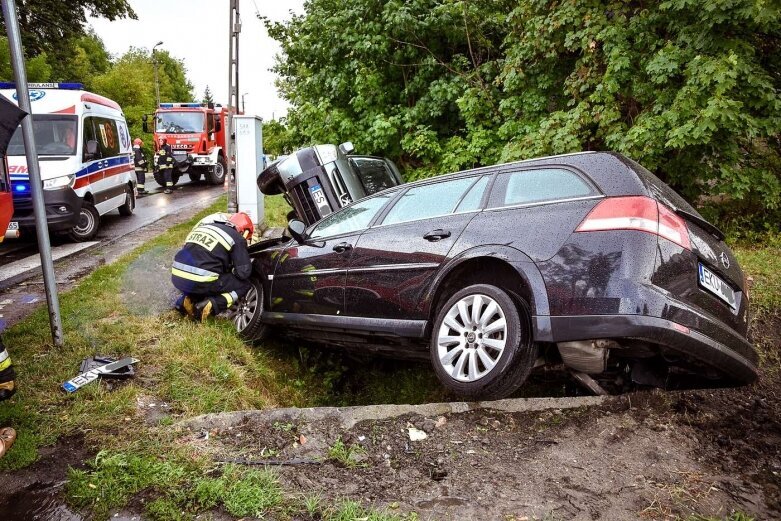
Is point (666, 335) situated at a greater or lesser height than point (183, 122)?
lesser

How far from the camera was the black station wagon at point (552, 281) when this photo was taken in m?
2.71

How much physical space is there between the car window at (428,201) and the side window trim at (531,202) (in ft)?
0.78

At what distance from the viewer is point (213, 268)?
4805 mm

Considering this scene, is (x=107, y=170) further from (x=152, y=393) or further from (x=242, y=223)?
(x=152, y=393)

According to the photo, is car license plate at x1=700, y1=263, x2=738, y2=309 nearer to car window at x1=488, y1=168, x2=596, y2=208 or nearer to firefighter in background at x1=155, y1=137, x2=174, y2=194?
car window at x1=488, y1=168, x2=596, y2=208

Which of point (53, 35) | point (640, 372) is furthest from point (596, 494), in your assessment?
point (53, 35)

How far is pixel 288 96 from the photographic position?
37.6 feet

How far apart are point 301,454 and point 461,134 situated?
7.65 meters

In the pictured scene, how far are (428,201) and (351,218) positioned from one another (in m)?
0.82

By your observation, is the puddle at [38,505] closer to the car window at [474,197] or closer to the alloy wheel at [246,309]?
the alloy wheel at [246,309]

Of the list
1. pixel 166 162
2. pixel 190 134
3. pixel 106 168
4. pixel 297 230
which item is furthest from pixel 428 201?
pixel 190 134

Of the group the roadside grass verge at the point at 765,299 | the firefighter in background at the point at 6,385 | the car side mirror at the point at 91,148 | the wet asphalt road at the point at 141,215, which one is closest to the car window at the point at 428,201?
the firefighter in background at the point at 6,385

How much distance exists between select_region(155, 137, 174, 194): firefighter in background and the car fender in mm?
16273

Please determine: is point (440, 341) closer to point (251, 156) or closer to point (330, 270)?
point (330, 270)
